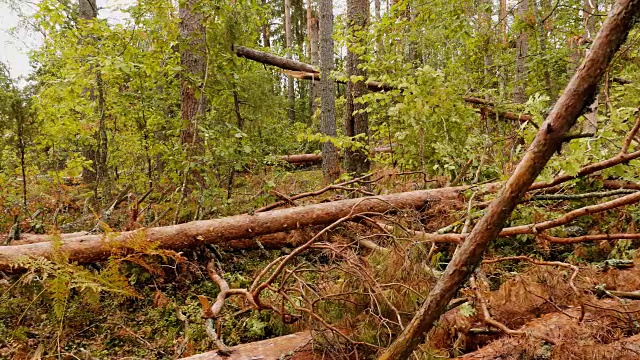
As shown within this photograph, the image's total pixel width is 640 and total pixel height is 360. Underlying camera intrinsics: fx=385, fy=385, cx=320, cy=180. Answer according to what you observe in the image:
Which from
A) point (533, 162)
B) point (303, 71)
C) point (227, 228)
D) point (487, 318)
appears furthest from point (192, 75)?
point (533, 162)

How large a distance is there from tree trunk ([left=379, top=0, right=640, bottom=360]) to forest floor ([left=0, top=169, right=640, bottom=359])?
0.75 meters

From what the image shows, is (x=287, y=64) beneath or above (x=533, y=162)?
above

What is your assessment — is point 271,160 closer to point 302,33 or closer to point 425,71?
point 425,71

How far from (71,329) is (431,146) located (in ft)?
16.9

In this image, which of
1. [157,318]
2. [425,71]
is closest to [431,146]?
[425,71]

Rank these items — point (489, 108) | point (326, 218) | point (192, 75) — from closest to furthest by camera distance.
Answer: point (326, 218) < point (192, 75) < point (489, 108)

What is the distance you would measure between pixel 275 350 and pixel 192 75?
14.4 ft

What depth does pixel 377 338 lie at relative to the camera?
2711 millimetres

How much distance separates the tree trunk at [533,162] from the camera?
4.46 feet

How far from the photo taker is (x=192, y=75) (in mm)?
5844

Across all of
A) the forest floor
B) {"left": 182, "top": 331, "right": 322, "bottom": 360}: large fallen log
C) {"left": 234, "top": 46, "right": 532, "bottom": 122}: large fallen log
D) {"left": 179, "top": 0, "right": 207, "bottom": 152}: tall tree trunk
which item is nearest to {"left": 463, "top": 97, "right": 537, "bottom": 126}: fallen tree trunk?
{"left": 234, "top": 46, "right": 532, "bottom": 122}: large fallen log

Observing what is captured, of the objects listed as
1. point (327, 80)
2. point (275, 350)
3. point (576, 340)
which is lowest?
point (275, 350)

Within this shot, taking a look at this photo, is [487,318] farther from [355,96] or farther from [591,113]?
[355,96]

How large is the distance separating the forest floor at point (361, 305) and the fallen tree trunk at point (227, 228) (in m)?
0.26
